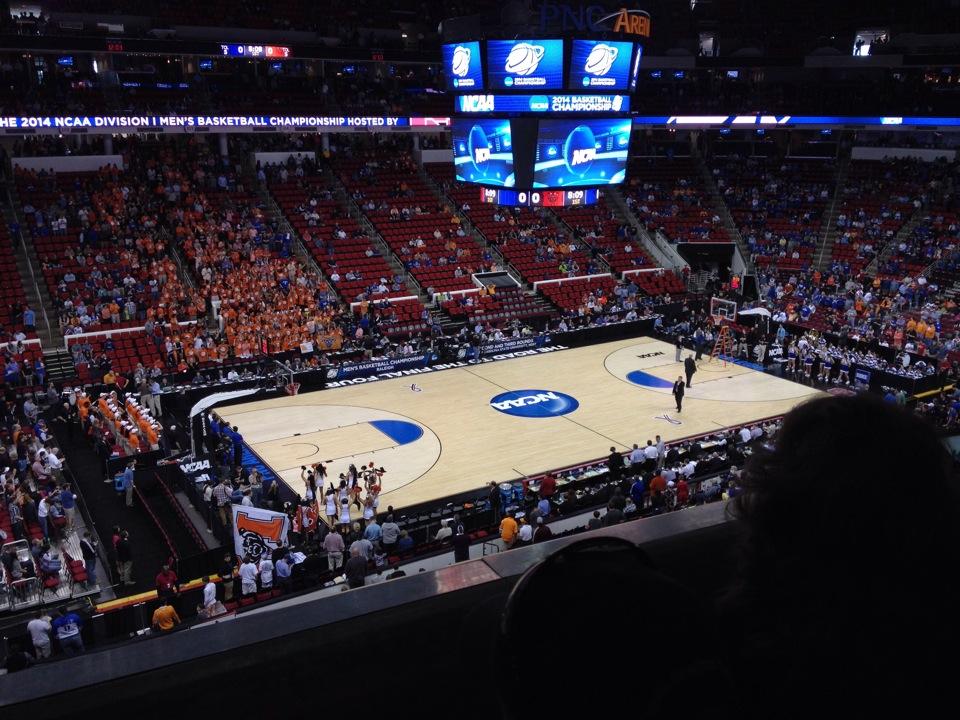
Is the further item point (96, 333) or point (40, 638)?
point (96, 333)

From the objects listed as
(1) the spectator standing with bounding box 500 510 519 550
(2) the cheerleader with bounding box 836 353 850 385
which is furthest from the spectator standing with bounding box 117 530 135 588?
(2) the cheerleader with bounding box 836 353 850 385

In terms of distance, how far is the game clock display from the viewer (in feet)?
63.9

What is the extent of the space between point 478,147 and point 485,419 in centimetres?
712

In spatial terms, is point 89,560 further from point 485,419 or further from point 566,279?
point 566,279

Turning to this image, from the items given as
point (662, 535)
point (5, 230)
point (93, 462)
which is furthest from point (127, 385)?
point (662, 535)

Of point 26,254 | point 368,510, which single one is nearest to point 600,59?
point 368,510

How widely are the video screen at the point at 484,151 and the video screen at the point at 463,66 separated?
0.89m

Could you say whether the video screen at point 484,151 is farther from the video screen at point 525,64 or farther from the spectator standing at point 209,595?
the spectator standing at point 209,595

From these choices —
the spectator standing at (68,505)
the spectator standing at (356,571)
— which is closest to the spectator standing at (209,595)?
the spectator standing at (356,571)

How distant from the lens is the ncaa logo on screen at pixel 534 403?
23016 mm

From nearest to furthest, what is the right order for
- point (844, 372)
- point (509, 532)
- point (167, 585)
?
point (167, 585) → point (509, 532) → point (844, 372)

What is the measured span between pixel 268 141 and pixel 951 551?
134 feet

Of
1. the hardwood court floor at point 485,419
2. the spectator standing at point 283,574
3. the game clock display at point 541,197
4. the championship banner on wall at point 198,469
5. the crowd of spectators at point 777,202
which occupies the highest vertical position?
the game clock display at point 541,197

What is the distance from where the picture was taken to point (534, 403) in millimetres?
23766
